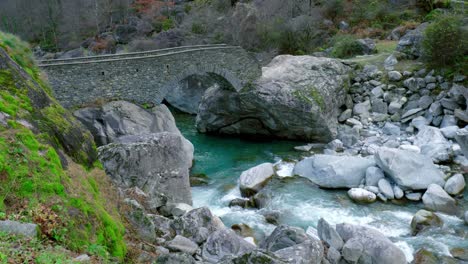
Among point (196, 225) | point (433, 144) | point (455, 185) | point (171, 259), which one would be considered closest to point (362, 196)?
point (455, 185)

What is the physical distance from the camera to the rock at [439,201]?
1213 cm

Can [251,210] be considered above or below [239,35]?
below

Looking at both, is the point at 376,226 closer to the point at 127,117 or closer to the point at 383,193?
the point at 383,193

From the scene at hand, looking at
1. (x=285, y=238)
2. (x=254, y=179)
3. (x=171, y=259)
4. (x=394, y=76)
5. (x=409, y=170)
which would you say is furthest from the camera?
(x=394, y=76)

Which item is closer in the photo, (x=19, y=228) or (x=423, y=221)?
(x=19, y=228)

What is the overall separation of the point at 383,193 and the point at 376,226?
2074mm

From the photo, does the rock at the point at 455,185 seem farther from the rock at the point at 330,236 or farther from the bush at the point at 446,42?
the bush at the point at 446,42

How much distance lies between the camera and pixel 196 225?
8.77 meters

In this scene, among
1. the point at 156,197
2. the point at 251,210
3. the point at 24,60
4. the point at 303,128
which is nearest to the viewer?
the point at 24,60

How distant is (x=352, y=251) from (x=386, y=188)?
4.88m

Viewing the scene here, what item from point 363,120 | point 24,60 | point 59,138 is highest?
point 24,60

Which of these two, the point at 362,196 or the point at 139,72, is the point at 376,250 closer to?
the point at 362,196

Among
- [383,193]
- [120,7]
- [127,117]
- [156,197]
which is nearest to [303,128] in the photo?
[383,193]

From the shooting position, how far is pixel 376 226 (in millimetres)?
11414
